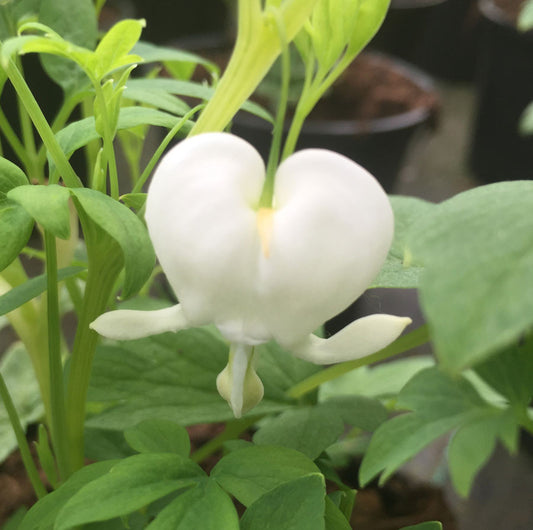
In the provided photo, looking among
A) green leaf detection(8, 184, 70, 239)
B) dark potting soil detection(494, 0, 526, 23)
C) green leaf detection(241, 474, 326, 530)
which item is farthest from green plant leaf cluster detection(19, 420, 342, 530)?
dark potting soil detection(494, 0, 526, 23)

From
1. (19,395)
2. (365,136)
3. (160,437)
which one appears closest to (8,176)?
(160,437)

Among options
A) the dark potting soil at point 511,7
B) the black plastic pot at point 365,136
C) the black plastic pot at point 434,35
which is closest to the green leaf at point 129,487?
the black plastic pot at point 365,136

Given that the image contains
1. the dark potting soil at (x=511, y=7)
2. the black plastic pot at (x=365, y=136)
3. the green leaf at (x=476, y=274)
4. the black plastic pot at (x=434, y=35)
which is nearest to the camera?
the green leaf at (x=476, y=274)

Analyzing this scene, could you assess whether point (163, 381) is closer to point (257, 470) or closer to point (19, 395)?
point (257, 470)

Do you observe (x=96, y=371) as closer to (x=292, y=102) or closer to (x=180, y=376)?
(x=180, y=376)

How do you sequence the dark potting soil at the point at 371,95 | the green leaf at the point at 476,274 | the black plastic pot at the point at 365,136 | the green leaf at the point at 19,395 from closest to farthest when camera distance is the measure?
the green leaf at the point at 476,274 → the green leaf at the point at 19,395 → the black plastic pot at the point at 365,136 → the dark potting soil at the point at 371,95

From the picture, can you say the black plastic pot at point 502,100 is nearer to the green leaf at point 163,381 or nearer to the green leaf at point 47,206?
the green leaf at point 163,381
